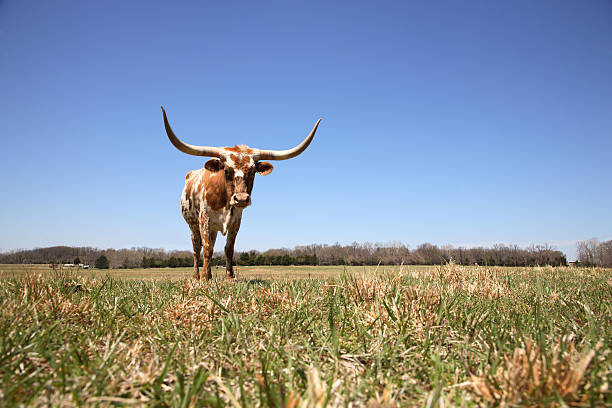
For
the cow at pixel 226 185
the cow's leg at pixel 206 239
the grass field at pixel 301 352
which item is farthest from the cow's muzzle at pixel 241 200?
the grass field at pixel 301 352

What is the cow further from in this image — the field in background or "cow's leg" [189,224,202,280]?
"cow's leg" [189,224,202,280]

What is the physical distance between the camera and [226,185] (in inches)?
313

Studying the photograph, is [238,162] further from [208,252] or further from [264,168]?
[208,252]

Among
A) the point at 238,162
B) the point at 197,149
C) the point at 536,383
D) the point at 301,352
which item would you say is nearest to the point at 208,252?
the point at 238,162

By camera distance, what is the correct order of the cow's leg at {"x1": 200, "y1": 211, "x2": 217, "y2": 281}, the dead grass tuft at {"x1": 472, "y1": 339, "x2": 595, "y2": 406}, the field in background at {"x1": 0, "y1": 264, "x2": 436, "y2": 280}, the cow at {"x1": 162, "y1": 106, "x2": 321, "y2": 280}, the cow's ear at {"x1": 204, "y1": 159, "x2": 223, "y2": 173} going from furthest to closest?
the cow's leg at {"x1": 200, "y1": 211, "x2": 217, "y2": 281}
the cow's ear at {"x1": 204, "y1": 159, "x2": 223, "y2": 173}
the cow at {"x1": 162, "y1": 106, "x2": 321, "y2": 280}
the field in background at {"x1": 0, "y1": 264, "x2": 436, "y2": 280}
the dead grass tuft at {"x1": 472, "y1": 339, "x2": 595, "y2": 406}

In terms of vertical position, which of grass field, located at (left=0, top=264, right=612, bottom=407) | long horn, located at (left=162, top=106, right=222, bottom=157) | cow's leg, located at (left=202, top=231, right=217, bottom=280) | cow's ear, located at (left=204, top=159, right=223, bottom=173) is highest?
long horn, located at (left=162, top=106, right=222, bottom=157)

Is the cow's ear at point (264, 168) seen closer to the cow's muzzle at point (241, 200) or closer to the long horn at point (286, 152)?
the long horn at point (286, 152)

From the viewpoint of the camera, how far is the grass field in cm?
128

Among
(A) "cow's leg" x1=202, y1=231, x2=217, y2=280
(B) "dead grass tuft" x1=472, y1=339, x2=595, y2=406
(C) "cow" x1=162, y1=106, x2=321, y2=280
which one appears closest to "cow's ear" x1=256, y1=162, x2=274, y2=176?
(C) "cow" x1=162, y1=106, x2=321, y2=280

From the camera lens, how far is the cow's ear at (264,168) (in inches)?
329

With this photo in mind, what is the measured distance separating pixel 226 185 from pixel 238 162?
60cm

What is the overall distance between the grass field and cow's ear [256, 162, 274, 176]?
215 inches

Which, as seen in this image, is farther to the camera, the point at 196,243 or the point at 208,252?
the point at 196,243

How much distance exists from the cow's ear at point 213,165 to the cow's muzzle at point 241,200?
103cm
